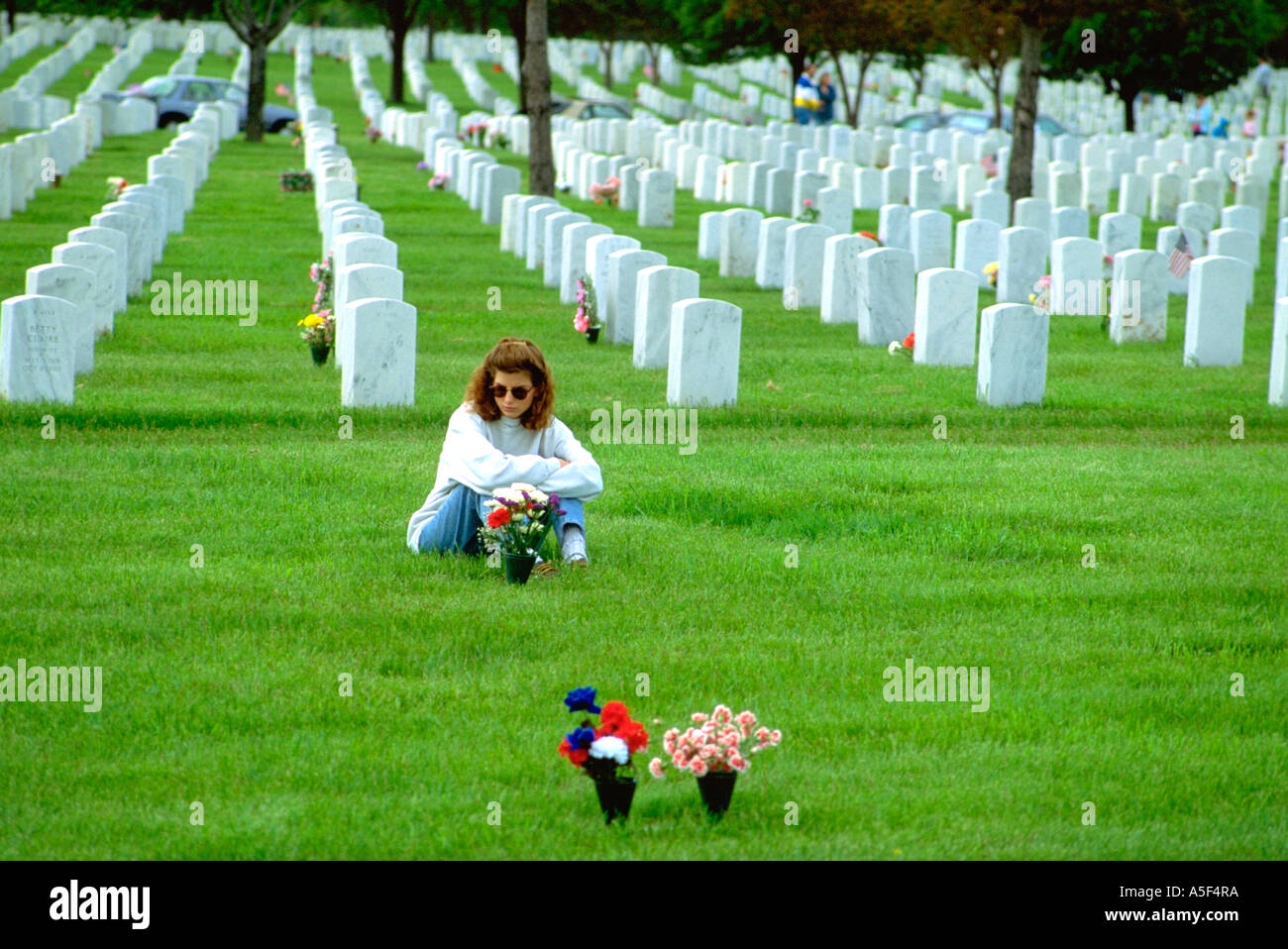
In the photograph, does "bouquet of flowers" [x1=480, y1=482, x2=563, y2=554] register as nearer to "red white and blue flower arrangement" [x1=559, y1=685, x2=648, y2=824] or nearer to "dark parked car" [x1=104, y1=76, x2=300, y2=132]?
"red white and blue flower arrangement" [x1=559, y1=685, x2=648, y2=824]

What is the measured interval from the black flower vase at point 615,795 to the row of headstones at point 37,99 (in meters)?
34.0

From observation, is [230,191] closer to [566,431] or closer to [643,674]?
[566,431]

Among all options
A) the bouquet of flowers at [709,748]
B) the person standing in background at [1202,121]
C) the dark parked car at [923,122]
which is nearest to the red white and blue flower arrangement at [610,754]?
the bouquet of flowers at [709,748]

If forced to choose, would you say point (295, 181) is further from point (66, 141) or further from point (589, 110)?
point (589, 110)

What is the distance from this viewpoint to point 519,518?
6.94 metres

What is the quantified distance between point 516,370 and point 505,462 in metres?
0.41

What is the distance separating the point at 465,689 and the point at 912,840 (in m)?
1.82

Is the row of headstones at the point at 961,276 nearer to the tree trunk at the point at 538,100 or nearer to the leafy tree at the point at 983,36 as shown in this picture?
the tree trunk at the point at 538,100

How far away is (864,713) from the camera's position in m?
5.76

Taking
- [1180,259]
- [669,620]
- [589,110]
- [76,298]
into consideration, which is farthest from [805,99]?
[669,620]

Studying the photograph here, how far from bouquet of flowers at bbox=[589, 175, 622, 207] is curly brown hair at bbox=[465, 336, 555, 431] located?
19.1m

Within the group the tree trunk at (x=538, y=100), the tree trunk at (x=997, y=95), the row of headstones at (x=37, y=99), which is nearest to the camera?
the tree trunk at (x=538, y=100)

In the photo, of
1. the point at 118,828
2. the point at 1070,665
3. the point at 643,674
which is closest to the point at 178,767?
the point at 118,828

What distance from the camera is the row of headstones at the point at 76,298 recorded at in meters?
10.1
